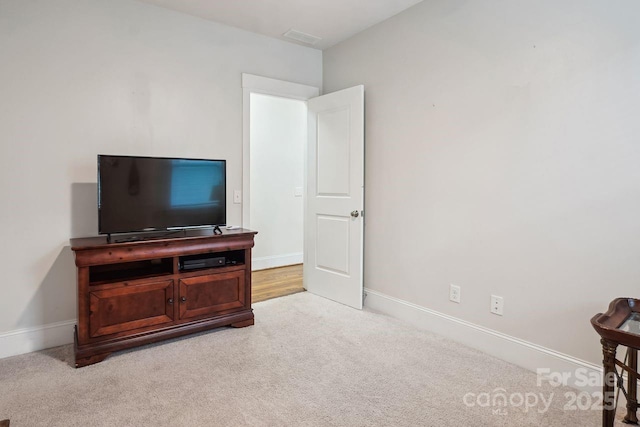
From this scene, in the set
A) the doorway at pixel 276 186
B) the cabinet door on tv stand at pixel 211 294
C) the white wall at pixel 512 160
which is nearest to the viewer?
the white wall at pixel 512 160

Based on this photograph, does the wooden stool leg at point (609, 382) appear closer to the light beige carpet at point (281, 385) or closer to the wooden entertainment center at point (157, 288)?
the light beige carpet at point (281, 385)

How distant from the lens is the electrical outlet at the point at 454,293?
2.75 metres

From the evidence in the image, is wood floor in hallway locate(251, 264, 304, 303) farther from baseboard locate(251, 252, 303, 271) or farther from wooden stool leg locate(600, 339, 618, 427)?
wooden stool leg locate(600, 339, 618, 427)

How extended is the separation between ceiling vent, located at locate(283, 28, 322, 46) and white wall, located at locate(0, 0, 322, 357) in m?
0.68

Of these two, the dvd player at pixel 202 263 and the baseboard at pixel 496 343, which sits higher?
the dvd player at pixel 202 263

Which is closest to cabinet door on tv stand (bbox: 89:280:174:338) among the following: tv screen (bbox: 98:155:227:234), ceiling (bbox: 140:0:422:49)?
tv screen (bbox: 98:155:227:234)

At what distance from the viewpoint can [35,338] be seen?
2.56 meters

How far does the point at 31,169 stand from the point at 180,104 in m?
1.19

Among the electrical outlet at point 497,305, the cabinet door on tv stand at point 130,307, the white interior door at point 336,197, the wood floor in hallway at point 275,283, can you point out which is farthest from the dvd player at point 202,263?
the electrical outlet at point 497,305

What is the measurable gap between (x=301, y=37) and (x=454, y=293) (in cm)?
276

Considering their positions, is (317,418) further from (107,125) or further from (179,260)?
(107,125)

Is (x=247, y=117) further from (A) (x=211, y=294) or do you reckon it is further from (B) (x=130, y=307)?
(B) (x=130, y=307)

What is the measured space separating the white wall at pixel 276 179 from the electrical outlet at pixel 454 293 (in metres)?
2.85

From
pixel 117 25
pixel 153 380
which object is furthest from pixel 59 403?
pixel 117 25
